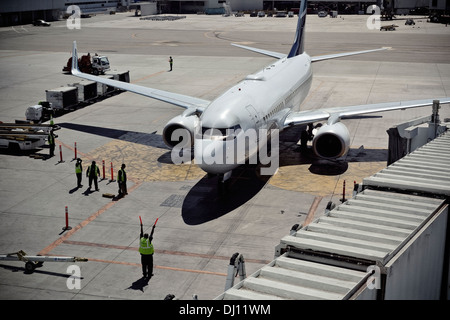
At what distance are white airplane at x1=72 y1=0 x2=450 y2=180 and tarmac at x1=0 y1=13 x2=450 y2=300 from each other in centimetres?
205

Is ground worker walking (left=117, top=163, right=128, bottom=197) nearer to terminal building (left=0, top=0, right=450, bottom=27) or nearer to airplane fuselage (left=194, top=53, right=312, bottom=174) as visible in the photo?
airplane fuselage (left=194, top=53, right=312, bottom=174)

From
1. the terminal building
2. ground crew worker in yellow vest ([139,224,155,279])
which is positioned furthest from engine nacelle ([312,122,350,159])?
the terminal building

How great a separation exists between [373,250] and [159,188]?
19311 millimetres

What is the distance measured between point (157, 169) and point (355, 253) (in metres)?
22.7

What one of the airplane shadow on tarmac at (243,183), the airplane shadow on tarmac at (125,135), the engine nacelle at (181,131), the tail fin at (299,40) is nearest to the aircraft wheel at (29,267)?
the airplane shadow on tarmac at (243,183)

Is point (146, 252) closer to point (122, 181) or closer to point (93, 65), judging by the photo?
point (122, 181)

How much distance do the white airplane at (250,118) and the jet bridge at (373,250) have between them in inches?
394

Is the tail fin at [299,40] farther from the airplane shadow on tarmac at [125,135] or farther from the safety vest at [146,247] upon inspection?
the safety vest at [146,247]

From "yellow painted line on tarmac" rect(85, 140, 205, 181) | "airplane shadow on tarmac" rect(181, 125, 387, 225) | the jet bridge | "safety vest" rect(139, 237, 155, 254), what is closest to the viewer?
the jet bridge

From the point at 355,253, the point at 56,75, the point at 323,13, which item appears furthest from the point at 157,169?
the point at 323,13

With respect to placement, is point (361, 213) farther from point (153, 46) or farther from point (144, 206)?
point (153, 46)

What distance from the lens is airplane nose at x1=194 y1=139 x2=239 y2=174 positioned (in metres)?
26.1

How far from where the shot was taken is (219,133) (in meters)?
27.1

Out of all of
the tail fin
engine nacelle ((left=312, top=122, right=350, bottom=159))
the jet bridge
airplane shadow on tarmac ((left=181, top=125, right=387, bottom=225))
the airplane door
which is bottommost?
airplane shadow on tarmac ((left=181, top=125, right=387, bottom=225))
